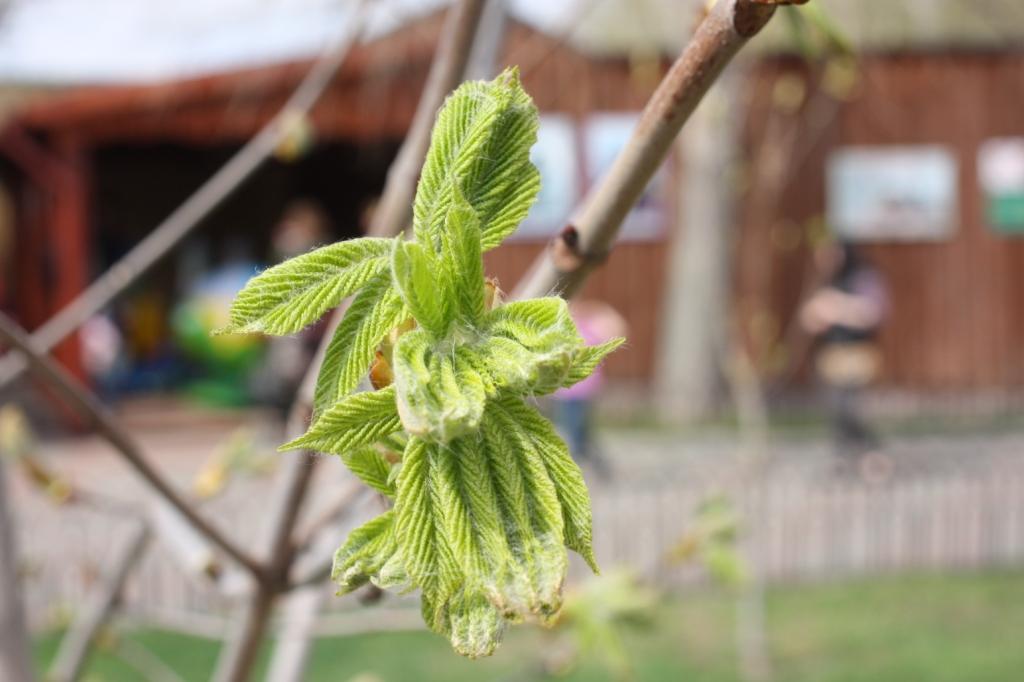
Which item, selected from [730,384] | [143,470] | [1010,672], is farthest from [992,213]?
[143,470]

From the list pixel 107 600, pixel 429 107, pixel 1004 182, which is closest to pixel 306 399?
pixel 429 107

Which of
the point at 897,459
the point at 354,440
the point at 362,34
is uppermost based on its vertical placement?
the point at 897,459

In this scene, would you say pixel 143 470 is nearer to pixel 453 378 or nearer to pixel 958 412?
pixel 453 378

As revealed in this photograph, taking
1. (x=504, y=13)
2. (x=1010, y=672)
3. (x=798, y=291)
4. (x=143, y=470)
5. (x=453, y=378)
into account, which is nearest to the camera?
(x=453, y=378)

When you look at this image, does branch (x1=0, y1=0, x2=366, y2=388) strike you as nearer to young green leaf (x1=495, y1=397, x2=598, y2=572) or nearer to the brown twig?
the brown twig

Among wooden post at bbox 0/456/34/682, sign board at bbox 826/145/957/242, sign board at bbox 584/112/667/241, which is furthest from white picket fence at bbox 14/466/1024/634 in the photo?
sign board at bbox 826/145/957/242

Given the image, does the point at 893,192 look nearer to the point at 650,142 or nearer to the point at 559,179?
the point at 559,179
